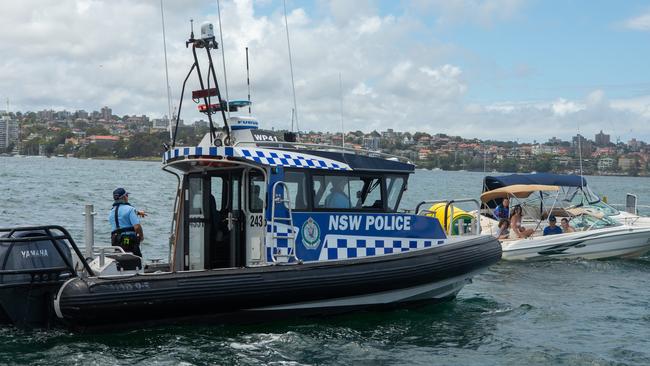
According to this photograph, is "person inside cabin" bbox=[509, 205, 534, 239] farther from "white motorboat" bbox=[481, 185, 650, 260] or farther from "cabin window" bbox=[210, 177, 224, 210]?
"cabin window" bbox=[210, 177, 224, 210]

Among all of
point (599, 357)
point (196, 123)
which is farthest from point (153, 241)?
point (599, 357)

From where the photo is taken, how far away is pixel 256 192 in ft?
32.8

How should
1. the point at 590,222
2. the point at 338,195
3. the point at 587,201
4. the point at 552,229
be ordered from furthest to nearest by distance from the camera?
1. the point at 587,201
2. the point at 590,222
3. the point at 552,229
4. the point at 338,195

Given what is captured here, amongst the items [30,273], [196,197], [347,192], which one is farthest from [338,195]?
[30,273]

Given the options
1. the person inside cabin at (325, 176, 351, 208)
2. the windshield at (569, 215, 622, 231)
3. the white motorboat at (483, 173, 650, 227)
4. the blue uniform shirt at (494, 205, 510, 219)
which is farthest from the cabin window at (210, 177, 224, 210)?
the white motorboat at (483, 173, 650, 227)

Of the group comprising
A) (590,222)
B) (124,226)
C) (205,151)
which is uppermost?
(205,151)

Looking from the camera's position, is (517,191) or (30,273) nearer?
(30,273)

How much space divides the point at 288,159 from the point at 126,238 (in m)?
2.49

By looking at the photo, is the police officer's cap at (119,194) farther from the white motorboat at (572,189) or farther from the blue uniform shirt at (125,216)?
the white motorboat at (572,189)

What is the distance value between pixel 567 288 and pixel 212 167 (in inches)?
307

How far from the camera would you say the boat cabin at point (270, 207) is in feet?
31.8

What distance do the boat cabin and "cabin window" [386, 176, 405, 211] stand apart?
0.24m

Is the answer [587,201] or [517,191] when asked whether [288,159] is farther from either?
[587,201]

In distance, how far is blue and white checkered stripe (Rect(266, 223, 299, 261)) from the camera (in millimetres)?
9711
